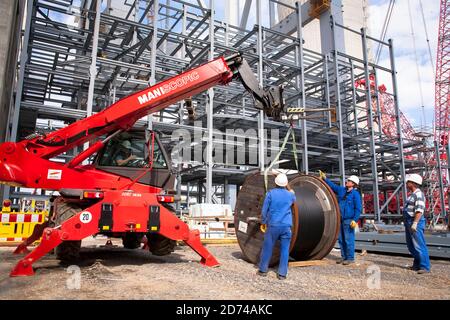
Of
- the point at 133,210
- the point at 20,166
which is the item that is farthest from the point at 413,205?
the point at 20,166

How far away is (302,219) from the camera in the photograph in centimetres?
579

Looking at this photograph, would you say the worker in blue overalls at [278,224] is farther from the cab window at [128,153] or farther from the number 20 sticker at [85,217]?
the number 20 sticker at [85,217]

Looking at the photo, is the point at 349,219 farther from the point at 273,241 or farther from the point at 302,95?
the point at 302,95

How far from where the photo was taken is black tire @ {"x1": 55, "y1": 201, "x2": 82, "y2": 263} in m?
5.20

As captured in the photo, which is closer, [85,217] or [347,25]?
[85,217]

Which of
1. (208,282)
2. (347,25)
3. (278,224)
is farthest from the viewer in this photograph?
(347,25)

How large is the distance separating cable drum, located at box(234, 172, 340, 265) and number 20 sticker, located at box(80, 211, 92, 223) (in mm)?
2662

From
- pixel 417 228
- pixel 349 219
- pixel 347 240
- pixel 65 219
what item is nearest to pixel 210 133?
pixel 349 219

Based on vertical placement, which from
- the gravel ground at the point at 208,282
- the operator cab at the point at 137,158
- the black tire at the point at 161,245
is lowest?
the gravel ground at the point at 208,282

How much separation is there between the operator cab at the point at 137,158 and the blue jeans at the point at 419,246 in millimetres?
4307

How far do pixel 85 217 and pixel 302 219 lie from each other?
11.4 ft

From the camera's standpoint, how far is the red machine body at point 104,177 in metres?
4.93

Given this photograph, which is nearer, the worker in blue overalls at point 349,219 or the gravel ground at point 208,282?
the gravel ground at point 208,282

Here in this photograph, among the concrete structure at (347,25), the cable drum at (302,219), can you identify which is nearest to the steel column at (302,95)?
the cable drum at (302,219)
